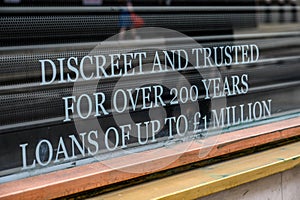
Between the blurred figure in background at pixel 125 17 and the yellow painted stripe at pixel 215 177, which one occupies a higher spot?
the blurred figure in background at pixel 125 17

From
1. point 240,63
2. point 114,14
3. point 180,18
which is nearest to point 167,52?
point 180,18

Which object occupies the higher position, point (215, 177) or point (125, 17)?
point (125, 17)

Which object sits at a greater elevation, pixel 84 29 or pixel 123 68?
pixel 84 29

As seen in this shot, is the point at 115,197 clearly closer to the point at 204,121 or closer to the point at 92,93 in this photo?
the point at 92,93

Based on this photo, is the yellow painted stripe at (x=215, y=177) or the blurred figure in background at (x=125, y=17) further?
the blurred figure in background at (x=125, y=17)

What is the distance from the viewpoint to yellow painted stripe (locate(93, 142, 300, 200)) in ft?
6.87

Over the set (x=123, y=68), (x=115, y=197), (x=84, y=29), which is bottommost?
(x=115, y=197)

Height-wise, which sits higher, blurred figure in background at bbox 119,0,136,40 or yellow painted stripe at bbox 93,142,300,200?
blurred figure in background at bbox 119,0,136,40

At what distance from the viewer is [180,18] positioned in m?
2.47

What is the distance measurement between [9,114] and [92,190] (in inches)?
19.8

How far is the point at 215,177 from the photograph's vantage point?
7.49 ft

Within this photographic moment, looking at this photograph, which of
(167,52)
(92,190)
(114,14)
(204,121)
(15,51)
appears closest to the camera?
(15,51)

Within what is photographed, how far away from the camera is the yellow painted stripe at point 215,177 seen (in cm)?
209

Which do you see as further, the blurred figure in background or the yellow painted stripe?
the blurred figure in background
